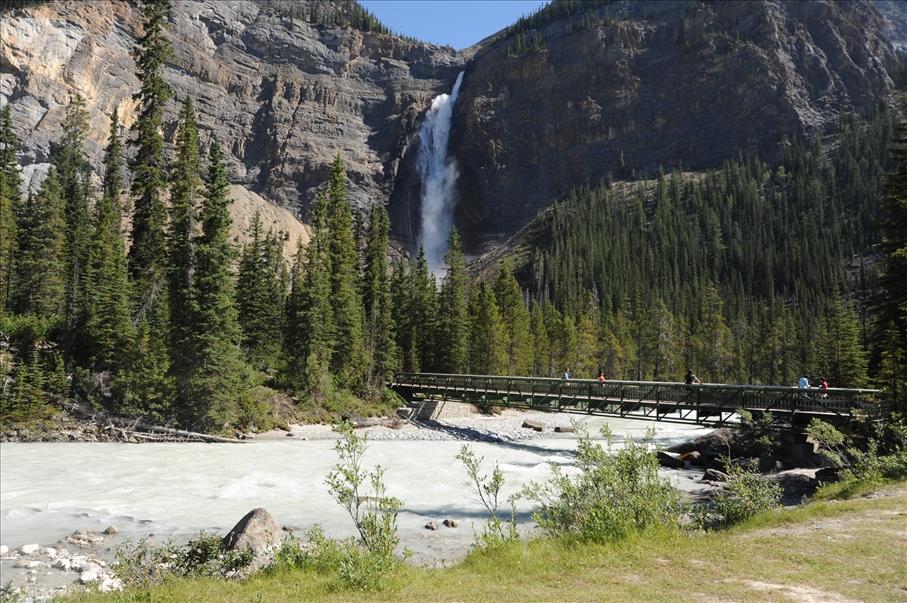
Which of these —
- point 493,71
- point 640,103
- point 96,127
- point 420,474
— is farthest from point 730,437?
point 493,71

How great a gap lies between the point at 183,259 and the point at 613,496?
2970cm

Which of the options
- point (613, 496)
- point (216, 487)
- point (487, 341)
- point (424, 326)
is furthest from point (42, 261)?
point (613, 496)

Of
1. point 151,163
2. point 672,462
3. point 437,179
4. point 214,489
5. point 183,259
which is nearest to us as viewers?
point 214,489

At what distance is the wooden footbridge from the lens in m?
24.1

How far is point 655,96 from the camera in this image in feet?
543

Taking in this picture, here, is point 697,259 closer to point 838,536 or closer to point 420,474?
point 420,474

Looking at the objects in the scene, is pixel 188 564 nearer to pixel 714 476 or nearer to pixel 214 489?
pixel 214 489

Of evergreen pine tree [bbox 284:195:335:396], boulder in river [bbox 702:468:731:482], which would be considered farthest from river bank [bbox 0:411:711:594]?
evergreen pine tree [bbox 284:195:335:396]

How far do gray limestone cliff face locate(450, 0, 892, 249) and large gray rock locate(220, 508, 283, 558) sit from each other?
483ft

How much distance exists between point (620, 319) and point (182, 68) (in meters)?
130

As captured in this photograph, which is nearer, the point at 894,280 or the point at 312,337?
the point at 894,280

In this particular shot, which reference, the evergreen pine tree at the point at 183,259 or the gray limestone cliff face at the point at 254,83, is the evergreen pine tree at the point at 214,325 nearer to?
the evergreen pine tree at the point at 183,259

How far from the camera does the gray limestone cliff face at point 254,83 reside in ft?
365

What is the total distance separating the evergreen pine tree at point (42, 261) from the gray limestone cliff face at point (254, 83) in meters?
61.1
